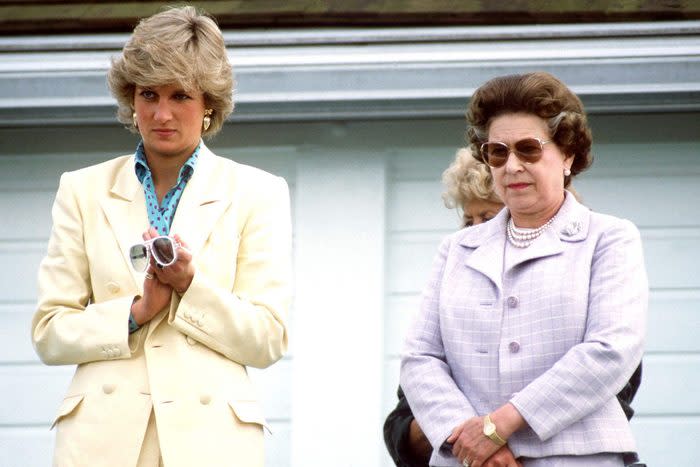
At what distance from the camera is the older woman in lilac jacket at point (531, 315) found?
2951 mm

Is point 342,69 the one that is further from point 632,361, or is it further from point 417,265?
point 632,361

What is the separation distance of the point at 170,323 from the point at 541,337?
2.95 ft

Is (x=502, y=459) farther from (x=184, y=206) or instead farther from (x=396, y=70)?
(x=396, y=70)

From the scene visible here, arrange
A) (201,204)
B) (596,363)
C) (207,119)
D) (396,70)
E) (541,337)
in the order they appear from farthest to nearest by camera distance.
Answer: (396,70) < (207,119) < (201,204) < (541,337) < (596,363)

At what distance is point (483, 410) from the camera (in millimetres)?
3092

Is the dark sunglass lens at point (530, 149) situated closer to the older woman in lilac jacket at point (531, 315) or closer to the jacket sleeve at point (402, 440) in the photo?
the older woman in lilac jacket at point (531, 315)

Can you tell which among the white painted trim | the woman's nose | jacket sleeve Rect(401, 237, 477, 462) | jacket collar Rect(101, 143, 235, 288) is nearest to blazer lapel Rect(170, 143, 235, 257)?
jacket collar Rect(101, 143, 235, 288)

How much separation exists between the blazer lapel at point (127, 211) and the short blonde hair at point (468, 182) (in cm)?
105

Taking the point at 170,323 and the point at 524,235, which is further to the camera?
the point at 524,235

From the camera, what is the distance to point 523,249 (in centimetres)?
321

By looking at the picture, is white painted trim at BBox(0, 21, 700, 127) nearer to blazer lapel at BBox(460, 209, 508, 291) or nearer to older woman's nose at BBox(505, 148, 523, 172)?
blazer lapel at BBox(460, 209, 508, 291)

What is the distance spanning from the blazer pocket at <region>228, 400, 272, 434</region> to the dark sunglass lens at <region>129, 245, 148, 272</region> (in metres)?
0.41

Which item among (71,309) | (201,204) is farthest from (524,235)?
(71,309)

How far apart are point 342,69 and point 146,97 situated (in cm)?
202
